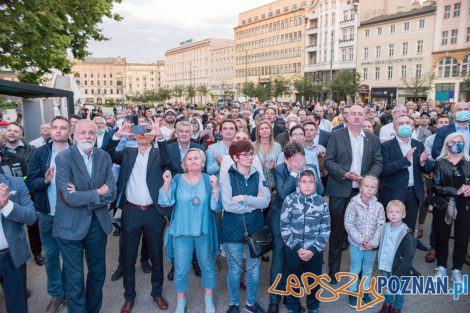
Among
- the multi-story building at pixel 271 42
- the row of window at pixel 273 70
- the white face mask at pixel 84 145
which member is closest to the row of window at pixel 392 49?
the multi-story building at pixel 271 42

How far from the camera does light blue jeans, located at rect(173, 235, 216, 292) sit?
391 cm

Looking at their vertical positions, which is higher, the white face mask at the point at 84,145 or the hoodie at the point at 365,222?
the white face mask at the point at 84,145

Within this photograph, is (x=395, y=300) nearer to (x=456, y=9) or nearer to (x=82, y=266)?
(x=82, y=266)

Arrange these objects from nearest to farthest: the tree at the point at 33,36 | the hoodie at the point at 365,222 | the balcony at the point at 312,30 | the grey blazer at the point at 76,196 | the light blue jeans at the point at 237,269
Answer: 1. the grey blazer at the point at 76,196
2. the light blue jeans at the point at 237,269
3. the hoodie at the point at 365,222
4. the tree at the point at 33,36
5. the balcony at the point at 312,30

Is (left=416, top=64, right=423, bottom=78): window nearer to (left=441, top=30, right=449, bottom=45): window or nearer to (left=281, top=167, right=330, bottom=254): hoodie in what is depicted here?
(left=441, top=30, right=449, bottom=45): window

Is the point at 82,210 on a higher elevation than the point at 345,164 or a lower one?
lower

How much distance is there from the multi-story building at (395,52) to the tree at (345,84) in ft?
11.4

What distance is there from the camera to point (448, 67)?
132 feet

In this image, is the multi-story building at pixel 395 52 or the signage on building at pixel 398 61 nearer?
the multi-story building at pixel 395 52

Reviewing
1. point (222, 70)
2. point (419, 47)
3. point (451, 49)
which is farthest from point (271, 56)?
point (451, 49)

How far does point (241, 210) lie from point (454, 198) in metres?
2.94

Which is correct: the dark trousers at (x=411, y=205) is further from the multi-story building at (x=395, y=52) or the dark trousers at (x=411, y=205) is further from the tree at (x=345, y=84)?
the tree at (x=345, y=84)

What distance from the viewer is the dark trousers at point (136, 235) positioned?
4020mm

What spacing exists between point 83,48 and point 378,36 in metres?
44.7
